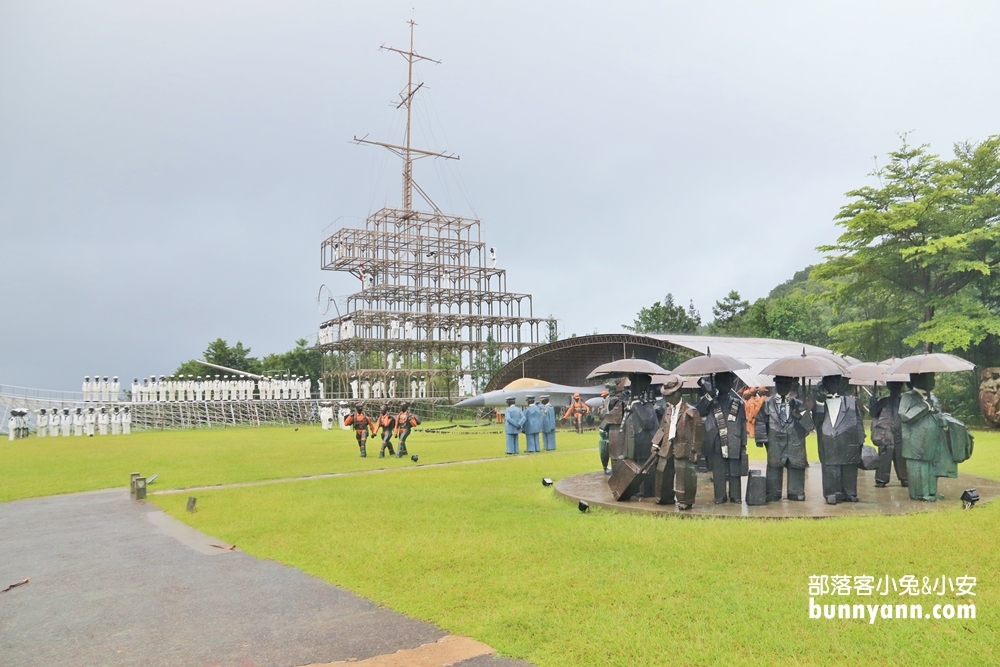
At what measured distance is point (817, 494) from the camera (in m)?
10.9

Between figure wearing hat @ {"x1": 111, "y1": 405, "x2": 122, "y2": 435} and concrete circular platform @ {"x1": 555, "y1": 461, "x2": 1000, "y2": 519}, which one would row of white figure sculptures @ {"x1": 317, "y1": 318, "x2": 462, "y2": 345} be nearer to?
figure wearing hat @ {"x1": 111, "y1": 405, "x2": 122, "y2": 435}

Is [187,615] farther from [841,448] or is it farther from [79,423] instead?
[79,423]

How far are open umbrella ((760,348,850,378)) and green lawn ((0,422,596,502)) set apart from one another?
10327 millimetres

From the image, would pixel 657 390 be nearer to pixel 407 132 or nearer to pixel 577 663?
pixel 577 663

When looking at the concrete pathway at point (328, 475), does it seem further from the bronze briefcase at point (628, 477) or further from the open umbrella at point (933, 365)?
the open umbrella at point (933, 365)

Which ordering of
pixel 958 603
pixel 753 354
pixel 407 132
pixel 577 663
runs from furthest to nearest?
pixel 407 132
pixel 753 354
pixel 958 603
pixel 577 663

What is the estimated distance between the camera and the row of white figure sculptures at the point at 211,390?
4259 cm

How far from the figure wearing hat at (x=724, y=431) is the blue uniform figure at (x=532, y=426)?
448 inches

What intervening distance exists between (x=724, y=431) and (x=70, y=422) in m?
38.3

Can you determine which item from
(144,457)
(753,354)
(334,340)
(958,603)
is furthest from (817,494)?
(334,340)

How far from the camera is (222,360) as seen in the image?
204ft

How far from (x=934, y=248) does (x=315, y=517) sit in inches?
1004

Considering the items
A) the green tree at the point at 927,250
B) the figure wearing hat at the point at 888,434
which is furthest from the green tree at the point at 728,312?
the figure wearing hat at the point at 888,434

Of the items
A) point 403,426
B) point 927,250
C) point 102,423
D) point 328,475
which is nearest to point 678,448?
point 328,475
